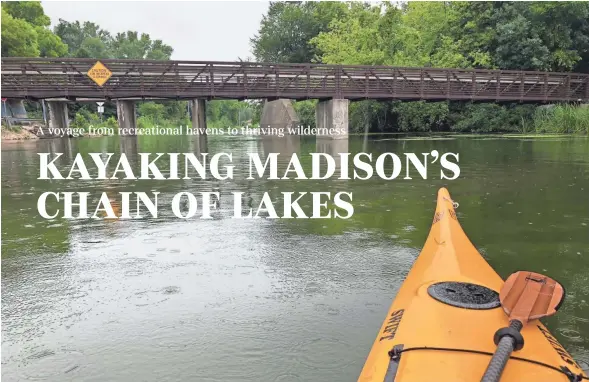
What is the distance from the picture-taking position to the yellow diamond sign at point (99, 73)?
66.4 ft

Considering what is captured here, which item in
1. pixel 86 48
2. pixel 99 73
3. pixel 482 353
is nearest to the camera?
pixel 482 353

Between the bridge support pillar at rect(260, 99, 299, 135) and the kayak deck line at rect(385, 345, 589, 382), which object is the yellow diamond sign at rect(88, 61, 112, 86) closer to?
the bridge support pillar at rect(260, 99, 299, 135)

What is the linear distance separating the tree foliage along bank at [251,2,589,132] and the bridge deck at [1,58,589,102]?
100.0 inches

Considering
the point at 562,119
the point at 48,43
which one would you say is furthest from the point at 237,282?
the point at 48,43

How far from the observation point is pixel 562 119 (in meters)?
22.4

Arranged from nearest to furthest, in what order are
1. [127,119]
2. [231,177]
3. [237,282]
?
[237,282] < [231,177] < [127,119]

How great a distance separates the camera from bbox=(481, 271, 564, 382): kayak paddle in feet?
5.62

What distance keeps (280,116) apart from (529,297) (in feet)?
124

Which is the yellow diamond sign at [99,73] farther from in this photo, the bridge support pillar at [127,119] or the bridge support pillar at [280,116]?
the bridge support pillar at [280,116]

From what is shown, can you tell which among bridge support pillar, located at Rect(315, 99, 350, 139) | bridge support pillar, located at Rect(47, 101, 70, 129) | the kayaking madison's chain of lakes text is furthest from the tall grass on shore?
bridge support pillar, located at Rect(47, 101, 70, 129)

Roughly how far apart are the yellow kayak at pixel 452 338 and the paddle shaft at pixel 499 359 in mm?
52

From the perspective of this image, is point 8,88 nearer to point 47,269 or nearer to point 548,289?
point 47,269

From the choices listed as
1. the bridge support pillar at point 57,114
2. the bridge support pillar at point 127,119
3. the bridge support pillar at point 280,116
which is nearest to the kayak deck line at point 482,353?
the bridge support pillar at point 127,119

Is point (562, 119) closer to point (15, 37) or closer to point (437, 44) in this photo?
point (437, 44)
